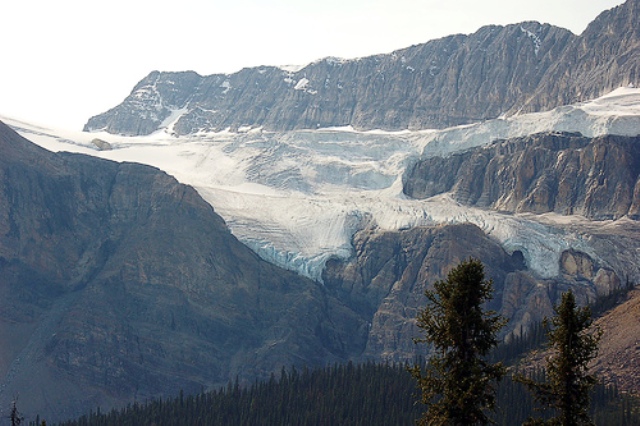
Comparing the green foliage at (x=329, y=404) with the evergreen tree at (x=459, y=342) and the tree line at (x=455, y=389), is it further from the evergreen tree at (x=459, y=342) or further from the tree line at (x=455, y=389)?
the evergreen tree at (x=459, y=342)

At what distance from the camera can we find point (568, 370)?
43.5 metres

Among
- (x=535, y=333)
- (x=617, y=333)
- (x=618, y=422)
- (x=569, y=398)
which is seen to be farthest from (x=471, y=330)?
(x=535, y=333)

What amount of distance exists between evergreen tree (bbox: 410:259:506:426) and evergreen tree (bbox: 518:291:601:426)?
6.56ft

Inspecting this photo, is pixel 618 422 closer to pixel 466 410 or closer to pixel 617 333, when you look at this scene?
pixel 617 333

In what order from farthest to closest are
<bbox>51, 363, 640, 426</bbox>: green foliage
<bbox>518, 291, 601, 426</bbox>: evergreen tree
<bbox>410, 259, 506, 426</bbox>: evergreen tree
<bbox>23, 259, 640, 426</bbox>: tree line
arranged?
1. <bbox>51, 363, 640, 426</bbox>: green foliage
2. <bbox>410, 259, 506, 426</bbox>: evergreen tree
3. <bbox>23, 259, 640, 426</bbox>: tree line
4. <bbox>518, 291, 601, 426</bbox>: evergreen tree

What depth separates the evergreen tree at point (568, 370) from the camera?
4316cm

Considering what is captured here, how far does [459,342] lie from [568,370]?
4.33 meters

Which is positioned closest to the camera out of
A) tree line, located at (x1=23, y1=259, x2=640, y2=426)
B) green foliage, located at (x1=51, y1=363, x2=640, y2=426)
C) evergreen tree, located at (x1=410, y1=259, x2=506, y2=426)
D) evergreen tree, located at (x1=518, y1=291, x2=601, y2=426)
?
evergreen tree, located at (x1=518, y1=291, x2=601, y2=426)

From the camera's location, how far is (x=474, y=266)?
145 feet

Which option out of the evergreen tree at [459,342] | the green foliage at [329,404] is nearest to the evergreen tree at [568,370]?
the evergreen tree at [459,342]

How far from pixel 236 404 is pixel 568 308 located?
112 metres

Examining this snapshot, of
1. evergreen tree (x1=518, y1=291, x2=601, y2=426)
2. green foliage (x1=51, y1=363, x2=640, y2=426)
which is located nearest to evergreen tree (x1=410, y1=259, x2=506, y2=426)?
evergreen tree (x1=518, y1=291, x2=601, y2=426)

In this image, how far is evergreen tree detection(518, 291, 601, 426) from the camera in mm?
43156

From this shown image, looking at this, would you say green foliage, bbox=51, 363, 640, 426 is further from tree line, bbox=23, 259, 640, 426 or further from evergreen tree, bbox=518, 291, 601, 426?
evergreen tree, bbox=518, 291, 601, 426
